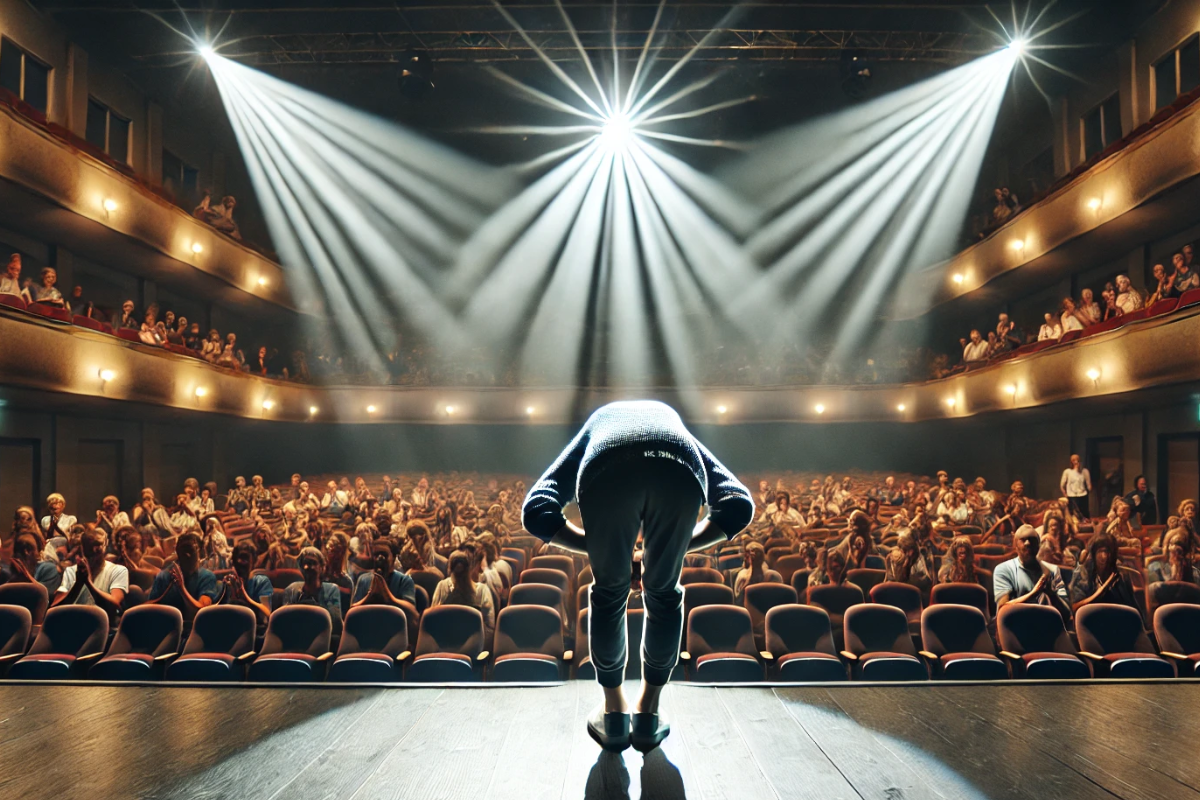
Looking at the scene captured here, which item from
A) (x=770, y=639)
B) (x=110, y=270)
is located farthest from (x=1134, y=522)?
(x=110, y=270)

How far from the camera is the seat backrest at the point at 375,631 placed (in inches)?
184

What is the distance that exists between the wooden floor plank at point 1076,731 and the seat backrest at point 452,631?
9.59ft

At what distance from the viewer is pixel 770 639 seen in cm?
475

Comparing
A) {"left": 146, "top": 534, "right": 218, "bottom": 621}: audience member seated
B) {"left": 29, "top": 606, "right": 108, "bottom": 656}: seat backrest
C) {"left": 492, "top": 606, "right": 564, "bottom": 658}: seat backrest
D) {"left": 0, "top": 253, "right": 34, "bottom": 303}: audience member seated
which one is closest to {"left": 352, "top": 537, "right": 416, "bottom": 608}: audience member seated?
{"left": 492, "top": 606, "right": 564, "bottom": 658}: seat backrest

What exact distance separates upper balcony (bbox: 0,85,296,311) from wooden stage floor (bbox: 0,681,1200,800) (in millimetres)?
10011

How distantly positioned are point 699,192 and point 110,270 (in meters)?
14.3

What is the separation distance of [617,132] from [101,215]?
9.79 metres

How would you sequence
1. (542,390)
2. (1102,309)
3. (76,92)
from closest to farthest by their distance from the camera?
(76,92) → (1102,309) → (542,390)

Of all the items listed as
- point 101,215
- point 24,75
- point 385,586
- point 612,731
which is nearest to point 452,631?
point 385,586

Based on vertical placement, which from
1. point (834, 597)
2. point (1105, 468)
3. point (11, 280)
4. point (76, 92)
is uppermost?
point (76, 92)

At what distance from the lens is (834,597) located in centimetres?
579

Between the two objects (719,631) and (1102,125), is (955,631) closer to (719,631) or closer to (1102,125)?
(719,631)

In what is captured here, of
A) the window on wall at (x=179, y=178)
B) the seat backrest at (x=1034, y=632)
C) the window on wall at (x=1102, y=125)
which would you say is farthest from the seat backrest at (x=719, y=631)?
the window on wall at (x=179, y=178)

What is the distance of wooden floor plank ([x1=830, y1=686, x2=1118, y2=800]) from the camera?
2.03 metres
